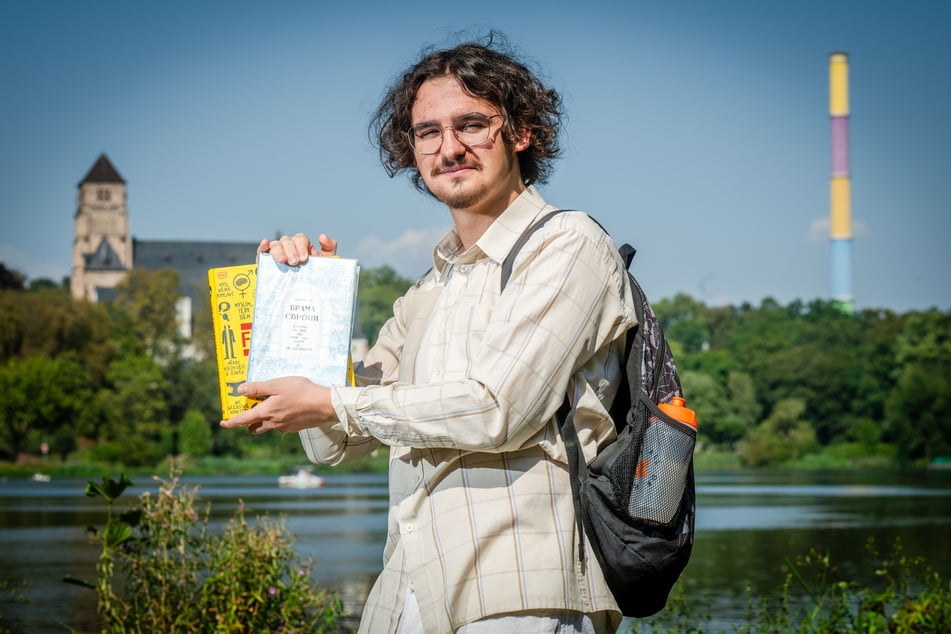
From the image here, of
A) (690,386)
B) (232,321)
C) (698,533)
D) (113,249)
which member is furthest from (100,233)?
(232,321)

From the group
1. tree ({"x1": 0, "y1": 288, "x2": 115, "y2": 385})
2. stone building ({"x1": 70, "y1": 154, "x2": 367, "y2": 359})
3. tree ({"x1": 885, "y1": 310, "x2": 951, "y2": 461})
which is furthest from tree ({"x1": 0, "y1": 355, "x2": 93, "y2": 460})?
stone building ({"x1": 70, "y1": 154, "x2": 367, "y2": 359})

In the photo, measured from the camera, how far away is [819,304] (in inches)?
3147

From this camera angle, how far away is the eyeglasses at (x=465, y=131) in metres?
2.48

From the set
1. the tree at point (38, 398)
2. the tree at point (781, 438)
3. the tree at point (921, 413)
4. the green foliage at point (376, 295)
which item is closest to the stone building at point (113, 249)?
the green foliage at point (376, 295)

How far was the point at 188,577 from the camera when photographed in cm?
555

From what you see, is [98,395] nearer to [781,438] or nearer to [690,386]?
[690,386]

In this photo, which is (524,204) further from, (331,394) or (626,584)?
(626,584)

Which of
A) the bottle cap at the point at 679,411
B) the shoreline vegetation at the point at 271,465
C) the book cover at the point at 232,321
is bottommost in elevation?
the shoreline vegetation at the point at 271,465

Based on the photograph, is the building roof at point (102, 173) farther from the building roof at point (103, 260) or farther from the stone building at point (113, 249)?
the building roof at point (103, 260)

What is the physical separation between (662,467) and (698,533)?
18.6m

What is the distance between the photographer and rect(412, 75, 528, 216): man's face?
2467 millimetres

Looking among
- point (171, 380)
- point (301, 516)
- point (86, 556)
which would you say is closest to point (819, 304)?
point (171, 380)

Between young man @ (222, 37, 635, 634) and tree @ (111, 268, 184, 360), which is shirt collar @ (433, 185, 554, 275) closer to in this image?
young man @ (222, 37, 635, 634)

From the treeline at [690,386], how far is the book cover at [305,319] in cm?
5308
